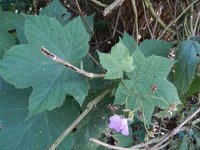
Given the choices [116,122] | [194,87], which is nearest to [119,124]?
[116,122]

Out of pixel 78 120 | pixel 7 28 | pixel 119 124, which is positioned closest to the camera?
pixel 119 124

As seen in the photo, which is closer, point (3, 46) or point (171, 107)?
point (171, 107)

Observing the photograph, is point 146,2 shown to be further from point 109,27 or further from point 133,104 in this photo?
point 133,104

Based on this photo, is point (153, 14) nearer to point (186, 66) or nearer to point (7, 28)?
point (186, 66)

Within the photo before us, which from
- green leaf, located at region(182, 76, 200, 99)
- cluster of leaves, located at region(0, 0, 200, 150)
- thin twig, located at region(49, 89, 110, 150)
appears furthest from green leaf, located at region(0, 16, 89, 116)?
green leaf, located at region(182, 76, 200, 99)

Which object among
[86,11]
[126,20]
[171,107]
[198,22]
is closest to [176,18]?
[198,22]

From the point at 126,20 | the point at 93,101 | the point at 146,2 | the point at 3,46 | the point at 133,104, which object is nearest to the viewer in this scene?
the point at 133,104

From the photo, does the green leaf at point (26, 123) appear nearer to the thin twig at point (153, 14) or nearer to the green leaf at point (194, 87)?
the green leaf at point (194, 87)
